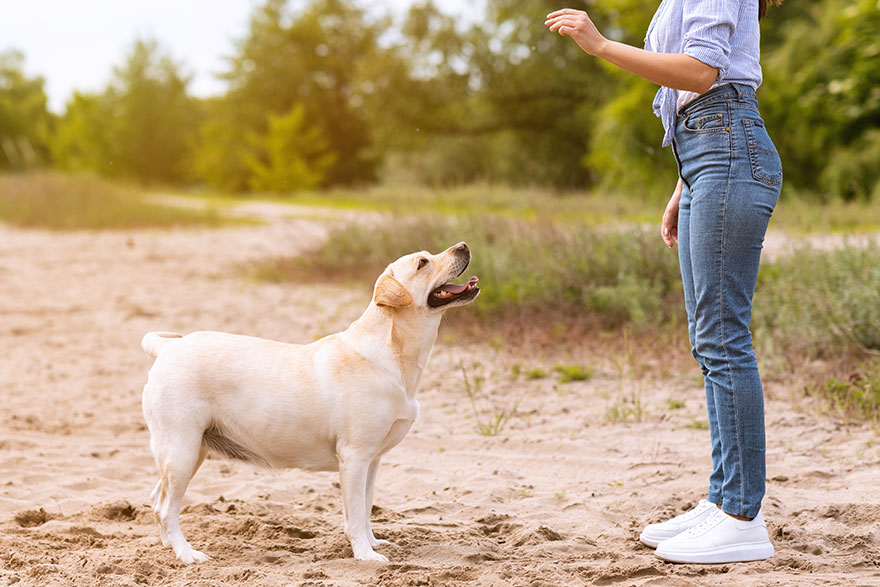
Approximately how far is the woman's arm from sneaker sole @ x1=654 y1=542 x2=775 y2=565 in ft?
5.65

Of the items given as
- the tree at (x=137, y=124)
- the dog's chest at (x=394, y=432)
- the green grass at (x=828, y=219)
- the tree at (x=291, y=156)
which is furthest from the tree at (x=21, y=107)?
the dog's chest at (x=394, y=432)

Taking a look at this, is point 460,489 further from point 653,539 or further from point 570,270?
point 570,270

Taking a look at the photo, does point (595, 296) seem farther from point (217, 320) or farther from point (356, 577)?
point (356, 577)

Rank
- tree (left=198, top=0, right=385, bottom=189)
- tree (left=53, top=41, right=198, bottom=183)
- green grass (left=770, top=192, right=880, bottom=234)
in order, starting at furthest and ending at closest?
tree (left=53, top=41, right=198, bottom=183) → tree (left=198, top=0, right=385, bottom=189) → green grass (left=770, top=192, right=880, bottom=234)

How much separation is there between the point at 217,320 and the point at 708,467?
5.78 metres

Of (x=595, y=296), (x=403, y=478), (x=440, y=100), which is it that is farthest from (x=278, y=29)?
(x=403, y=478)

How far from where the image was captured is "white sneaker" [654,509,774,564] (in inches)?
128

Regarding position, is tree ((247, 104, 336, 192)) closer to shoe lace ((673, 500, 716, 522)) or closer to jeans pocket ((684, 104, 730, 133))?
shoe lace ((673, 500, 716, 522))

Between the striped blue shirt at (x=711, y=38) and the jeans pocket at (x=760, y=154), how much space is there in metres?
0.17

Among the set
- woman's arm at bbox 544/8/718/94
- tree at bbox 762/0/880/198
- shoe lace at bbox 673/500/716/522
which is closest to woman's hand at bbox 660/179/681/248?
woman's arm at bbox 544/8/718/94

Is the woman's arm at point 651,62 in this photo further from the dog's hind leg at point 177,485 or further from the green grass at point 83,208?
the green grass at point 83,208

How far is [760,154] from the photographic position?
3.03 m

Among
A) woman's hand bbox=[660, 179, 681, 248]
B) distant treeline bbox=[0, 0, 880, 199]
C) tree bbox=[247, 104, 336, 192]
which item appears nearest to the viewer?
woman's hand bbox=[660, 179, 681, 248]

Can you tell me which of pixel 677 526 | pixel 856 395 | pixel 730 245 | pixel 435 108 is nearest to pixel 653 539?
pixel 677 526
